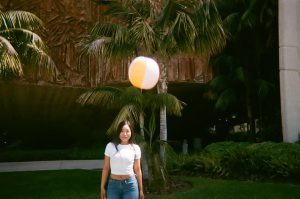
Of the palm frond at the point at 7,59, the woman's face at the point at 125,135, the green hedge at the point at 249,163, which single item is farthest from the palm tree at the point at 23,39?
the woman's face at the point at 125,135

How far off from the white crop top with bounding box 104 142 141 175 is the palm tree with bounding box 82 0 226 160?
4290 mm

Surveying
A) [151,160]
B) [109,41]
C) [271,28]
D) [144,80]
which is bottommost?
[151,160]

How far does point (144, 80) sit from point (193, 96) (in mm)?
13667

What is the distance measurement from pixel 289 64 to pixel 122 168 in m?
11.3

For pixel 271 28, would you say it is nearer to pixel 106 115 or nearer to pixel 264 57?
pixel 264 57

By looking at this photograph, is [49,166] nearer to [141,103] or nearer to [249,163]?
[141,103]

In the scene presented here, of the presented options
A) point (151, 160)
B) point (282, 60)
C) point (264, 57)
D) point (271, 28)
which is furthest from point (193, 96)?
point (151, 160)

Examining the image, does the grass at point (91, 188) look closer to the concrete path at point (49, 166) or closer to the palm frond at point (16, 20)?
the concrete path at point (49, 166)

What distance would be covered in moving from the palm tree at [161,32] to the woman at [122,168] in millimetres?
4190

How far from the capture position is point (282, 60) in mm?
14523

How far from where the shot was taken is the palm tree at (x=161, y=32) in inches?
346

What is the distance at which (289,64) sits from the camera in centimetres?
1448

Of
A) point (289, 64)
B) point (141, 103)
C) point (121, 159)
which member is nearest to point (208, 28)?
point (141, 103)

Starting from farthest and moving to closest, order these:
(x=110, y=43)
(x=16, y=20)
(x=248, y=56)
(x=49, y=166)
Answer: (x=248, y=56) < (x=49, y=166) < (x=16, y=20) < (x=110, y=43)
